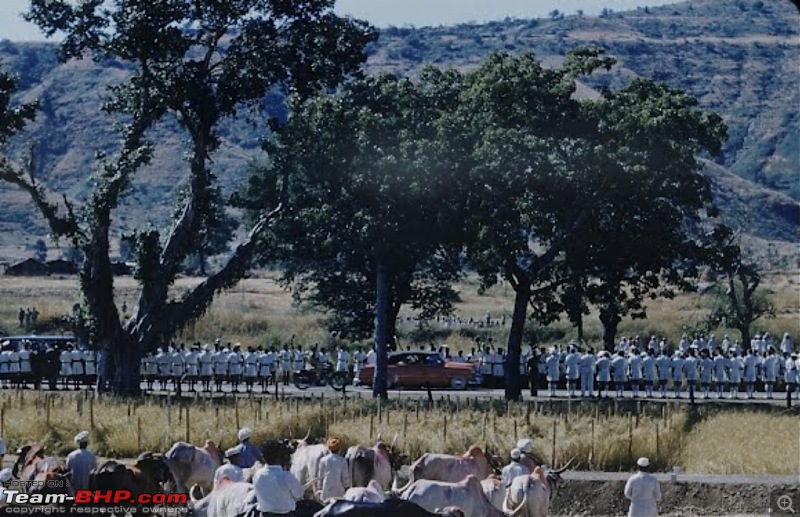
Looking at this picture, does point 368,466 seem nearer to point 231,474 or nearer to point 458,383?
point 231,474

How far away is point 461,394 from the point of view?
45.8m

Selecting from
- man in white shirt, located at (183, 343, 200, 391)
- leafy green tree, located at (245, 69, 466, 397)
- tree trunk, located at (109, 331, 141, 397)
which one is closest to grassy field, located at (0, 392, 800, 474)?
tree trunk, located at (109, 331, 141, 397)

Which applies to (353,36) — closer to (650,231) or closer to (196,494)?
(650,231)

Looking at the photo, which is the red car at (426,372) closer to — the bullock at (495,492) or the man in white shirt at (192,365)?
the man in white shirt at (192,365)

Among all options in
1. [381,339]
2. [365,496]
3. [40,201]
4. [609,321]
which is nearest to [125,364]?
[40,201]

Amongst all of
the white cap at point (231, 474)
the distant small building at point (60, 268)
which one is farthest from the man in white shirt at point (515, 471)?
the distant small building at point (60, 268)

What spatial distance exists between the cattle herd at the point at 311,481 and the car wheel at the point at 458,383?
71.1 ft

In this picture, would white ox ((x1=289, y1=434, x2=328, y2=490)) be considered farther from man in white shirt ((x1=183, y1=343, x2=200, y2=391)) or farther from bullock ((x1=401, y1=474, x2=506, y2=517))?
man in white shirt ((x1=183, y1=343, x2=200, y2=391))

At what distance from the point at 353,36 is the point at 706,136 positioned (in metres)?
11.2

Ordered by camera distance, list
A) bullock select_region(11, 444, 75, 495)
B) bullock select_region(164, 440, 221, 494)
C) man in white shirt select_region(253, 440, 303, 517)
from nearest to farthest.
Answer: man in white shirt select_region(253, 440, 303, 517)
bullock select_region(11, 444, 75, 495)
bullock select_region(164, 440, 221, 494)

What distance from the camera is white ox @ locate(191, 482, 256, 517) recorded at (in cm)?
1969

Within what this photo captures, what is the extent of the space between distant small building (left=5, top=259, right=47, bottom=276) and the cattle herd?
85.3m

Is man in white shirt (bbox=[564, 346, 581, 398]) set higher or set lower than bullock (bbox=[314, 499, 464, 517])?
lower

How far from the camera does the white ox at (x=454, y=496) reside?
21.6m
